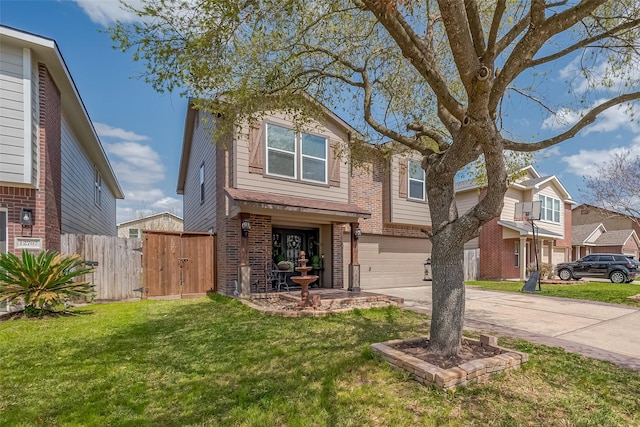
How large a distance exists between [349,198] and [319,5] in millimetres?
6756

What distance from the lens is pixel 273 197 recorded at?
9562 mm

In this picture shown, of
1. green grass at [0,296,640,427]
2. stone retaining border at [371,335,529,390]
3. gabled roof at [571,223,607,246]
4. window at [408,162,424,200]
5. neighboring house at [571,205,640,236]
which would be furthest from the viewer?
neighboring house at [571,205,640,236]

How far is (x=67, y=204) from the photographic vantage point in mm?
10188

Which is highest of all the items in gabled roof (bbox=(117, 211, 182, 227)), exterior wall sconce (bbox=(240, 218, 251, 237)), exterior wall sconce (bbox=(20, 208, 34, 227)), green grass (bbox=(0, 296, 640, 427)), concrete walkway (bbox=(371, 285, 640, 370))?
gabled roof (bbox=(117, 211, 182, 227))

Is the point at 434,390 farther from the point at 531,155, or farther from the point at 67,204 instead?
the point at 67,204

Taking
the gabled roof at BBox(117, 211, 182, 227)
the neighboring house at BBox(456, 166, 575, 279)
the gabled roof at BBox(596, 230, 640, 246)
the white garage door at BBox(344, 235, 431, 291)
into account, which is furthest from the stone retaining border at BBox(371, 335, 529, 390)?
the gabled roof at BBox(117, 211, 182, 227)

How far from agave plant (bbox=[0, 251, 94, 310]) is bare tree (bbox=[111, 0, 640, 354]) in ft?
15.2

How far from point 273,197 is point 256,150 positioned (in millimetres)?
1493

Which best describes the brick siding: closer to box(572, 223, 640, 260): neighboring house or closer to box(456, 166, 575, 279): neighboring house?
box(456, 166, 575, 279): neighboring house

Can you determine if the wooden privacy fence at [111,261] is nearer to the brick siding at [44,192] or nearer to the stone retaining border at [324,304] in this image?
the brick siding at [44,192]

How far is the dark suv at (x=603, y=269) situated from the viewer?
17891 mm

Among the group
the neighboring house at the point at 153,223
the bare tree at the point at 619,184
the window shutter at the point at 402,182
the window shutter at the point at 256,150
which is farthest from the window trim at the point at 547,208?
the neighboring house at the point at 153,223

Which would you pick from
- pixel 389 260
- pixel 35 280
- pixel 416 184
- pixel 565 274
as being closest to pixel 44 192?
pixel 35 280

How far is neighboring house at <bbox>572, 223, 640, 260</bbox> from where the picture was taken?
29050 millimetres
